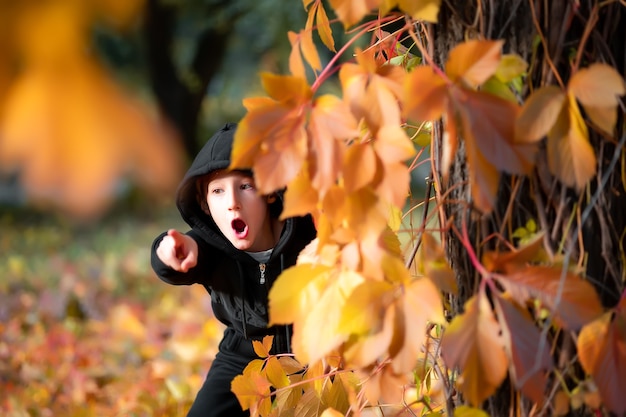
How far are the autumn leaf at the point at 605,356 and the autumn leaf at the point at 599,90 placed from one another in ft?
0.77

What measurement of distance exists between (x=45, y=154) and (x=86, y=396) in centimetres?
649

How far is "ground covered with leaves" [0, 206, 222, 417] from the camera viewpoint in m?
3.19

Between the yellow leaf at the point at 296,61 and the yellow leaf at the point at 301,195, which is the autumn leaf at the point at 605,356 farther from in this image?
the yellow leaf at the point at 296,61

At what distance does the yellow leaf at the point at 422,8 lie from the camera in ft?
3.14

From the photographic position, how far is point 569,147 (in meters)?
0.94

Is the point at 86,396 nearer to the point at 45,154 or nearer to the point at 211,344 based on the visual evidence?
the point at 211,344

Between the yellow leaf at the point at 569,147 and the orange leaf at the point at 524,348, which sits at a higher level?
the yellow leaf at the point at 569,147

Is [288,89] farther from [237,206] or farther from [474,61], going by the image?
[237,206]

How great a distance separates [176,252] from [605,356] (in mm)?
1063

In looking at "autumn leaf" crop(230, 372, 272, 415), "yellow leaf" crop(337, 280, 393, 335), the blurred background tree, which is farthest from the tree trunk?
the blurred background tree

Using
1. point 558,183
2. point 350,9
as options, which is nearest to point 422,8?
point 350,9

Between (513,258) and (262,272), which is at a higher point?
(513,258)

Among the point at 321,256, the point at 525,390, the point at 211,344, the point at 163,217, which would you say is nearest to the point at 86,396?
the point at 211,344

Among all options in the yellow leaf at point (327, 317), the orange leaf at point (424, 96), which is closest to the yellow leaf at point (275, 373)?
the yellow leaf at point (327, 317)
